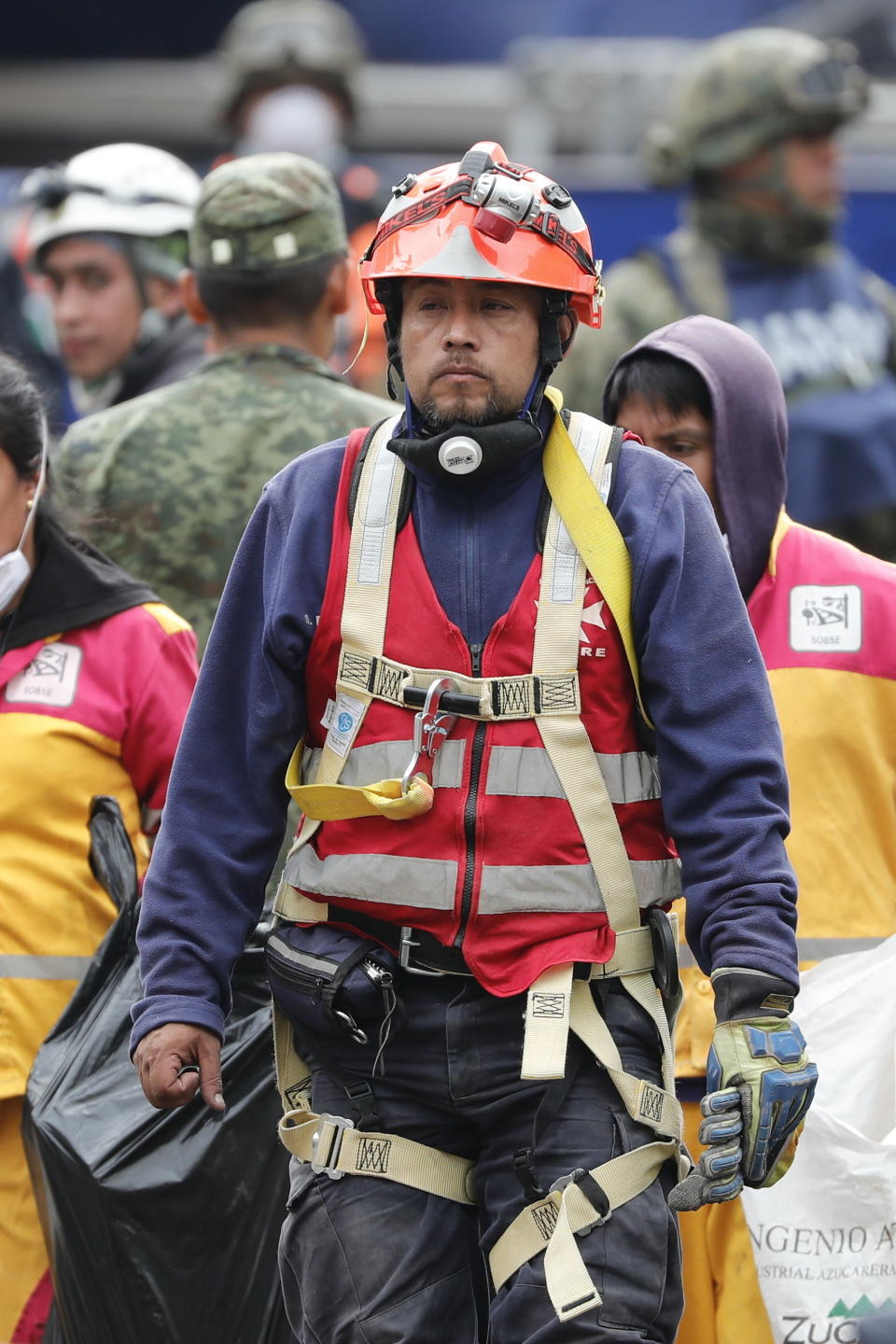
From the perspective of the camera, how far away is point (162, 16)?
16.6 metres

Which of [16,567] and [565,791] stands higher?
[16,567]

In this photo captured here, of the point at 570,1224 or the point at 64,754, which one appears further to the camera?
the point at 64,754

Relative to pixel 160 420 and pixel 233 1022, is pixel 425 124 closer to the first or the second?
pixel 160 420

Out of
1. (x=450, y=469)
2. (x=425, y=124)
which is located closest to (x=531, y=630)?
(x=450, y=469)

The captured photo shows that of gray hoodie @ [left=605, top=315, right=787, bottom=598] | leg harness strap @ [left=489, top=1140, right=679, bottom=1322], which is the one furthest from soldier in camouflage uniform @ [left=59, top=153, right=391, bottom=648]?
leg harness strap @ [left=489, top=1140, right=679, bottom=1322]

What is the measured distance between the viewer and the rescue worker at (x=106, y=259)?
712 centimetres

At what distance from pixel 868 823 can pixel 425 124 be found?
1015 cm

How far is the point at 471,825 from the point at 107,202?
4339mm

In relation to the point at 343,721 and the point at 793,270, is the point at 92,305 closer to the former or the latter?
the point at 793,270

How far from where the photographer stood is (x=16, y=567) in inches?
175

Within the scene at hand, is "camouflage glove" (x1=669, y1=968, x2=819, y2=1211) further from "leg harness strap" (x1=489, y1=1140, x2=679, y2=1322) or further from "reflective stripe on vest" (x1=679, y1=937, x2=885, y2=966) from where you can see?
"reflective stripe on vest" (x1=679, y1=937, x2=885, y2=966)

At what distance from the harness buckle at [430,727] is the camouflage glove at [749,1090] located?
0.56 m

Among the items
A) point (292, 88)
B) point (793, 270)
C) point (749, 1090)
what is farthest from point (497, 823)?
point (292, 88)

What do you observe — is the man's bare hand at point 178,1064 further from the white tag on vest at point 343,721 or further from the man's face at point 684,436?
the man's face at point 684,436
